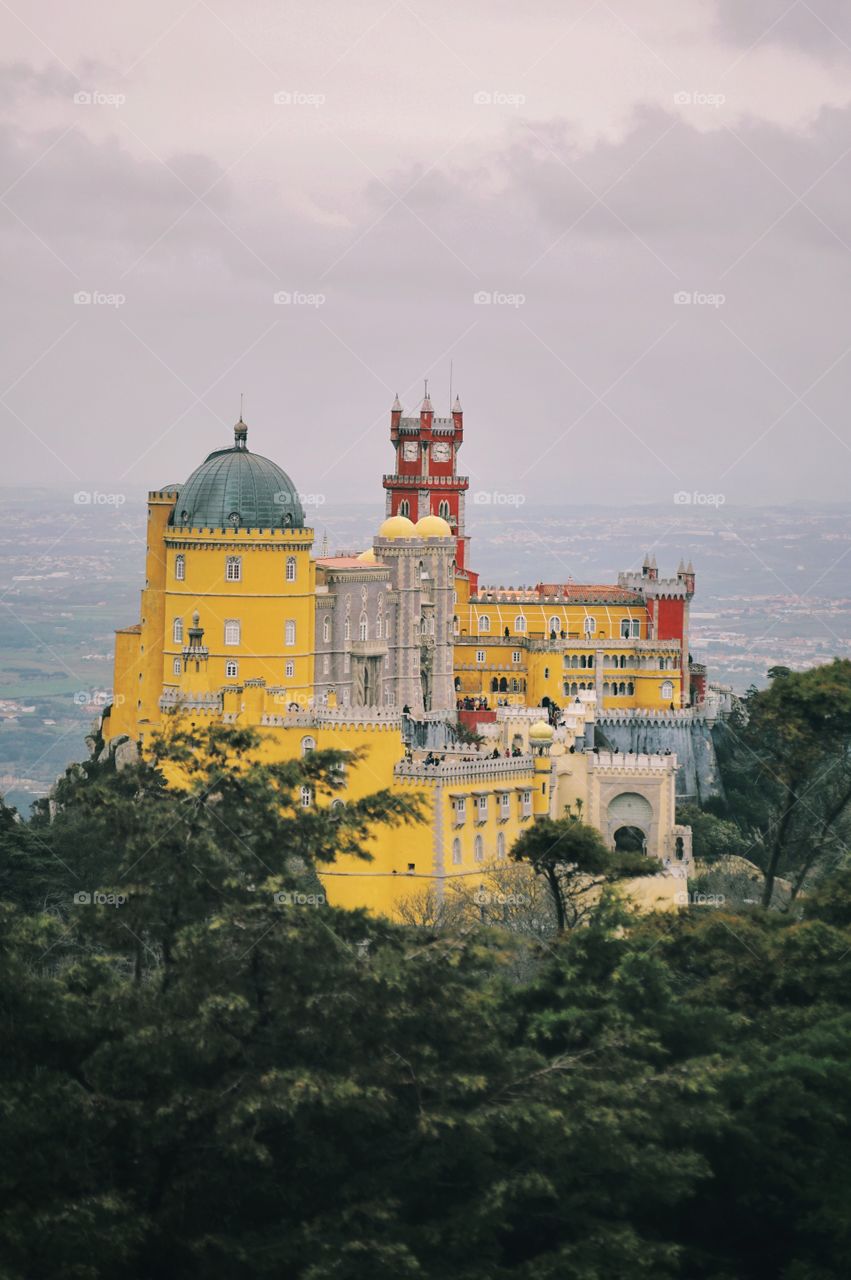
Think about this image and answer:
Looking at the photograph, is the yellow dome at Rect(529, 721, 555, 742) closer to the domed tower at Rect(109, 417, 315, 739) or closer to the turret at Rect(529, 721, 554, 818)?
the turret at Rect(529, 721, 554, 818)

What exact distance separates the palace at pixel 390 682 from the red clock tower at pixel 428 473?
25.9 ft

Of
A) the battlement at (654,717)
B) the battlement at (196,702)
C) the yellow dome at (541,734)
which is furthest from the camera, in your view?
the battlement at (654,717)

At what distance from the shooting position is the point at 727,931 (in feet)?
215

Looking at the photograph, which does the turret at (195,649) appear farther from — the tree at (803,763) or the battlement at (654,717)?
the battlement at (654,717)

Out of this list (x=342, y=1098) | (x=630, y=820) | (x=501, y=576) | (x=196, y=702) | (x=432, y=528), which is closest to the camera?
(x=342, y=1098)

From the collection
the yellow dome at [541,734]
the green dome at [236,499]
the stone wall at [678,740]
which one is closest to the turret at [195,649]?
the green dome at [236,499]

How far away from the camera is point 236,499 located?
91438mm

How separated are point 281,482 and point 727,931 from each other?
3225 centimetres

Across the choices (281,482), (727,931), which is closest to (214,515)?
(281,482)

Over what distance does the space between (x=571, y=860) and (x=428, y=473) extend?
4457 centimetres

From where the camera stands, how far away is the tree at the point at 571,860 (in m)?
74.2

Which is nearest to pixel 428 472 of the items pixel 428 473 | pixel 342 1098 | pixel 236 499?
pixel 428 473

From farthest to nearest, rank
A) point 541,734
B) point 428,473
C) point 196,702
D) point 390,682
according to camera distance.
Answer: point 428,473 < point 390,682 < point 541,734 < point 196,702

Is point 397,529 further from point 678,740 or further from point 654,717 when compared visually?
point 678,740
